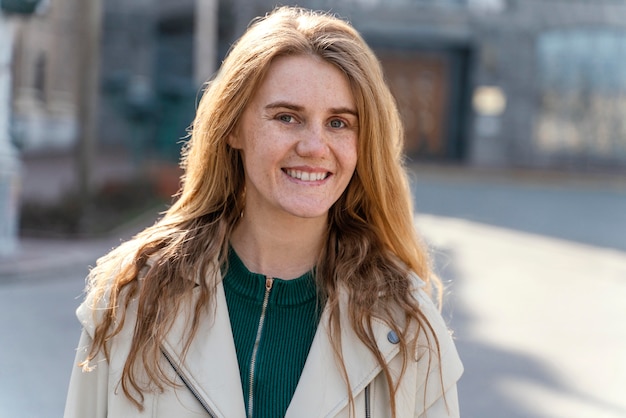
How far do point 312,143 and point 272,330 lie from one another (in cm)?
45

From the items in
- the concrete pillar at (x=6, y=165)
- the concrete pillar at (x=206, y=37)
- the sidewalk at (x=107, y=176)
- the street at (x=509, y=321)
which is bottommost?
the sidewalk at (x=107, y=176)

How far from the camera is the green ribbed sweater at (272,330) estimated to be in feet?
7.06

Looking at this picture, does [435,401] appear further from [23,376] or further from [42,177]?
[42,177]

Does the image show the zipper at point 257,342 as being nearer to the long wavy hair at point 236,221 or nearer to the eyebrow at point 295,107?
the long wavy hair at point 236,221

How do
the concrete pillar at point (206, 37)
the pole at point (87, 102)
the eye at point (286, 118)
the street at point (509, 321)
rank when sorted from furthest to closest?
the concrete pillar at point (206, 37), the pole at point (87, 102), the street at point (509, 321), the eye at point (286, 118)

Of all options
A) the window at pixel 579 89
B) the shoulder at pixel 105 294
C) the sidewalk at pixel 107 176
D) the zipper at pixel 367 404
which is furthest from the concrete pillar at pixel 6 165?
the window at pixel 579 89

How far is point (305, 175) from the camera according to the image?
221 cm

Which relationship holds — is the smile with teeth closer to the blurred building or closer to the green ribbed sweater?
the green ribbed sweater

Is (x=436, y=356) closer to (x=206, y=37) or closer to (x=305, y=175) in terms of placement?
(x=305, y=175)

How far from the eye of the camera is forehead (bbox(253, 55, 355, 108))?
2148 millimetres

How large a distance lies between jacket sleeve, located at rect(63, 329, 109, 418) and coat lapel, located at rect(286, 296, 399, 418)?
432 millimetres

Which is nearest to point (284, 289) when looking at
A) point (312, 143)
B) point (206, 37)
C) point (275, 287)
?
point (275, 287)

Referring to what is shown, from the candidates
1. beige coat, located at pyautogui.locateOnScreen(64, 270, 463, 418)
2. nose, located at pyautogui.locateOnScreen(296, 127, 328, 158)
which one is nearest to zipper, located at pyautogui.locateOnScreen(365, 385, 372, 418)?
beige coat, located at pyautogui.locateOnScreen(64, 270, 463, 418)

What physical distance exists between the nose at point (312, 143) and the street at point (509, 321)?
32.7 inches
